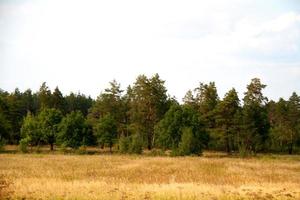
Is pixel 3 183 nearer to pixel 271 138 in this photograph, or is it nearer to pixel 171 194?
pixel 171 194

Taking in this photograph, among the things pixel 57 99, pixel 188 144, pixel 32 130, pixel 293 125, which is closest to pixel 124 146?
pixel 188 144

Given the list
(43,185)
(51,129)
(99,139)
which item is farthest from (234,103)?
(43,185)

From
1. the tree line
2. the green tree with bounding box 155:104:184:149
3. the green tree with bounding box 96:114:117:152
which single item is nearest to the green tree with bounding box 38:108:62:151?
the tree line

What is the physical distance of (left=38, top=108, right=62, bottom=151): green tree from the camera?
256ft

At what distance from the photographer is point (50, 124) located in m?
79.9

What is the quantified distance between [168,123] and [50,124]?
2333cm

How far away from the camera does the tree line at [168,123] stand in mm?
70312

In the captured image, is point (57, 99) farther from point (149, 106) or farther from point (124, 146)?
point (124, 146)

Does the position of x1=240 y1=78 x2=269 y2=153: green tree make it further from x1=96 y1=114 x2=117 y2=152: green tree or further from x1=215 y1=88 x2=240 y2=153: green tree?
x1=96 y1=114 x2=117 y2=152: green tree

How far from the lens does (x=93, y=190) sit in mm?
20641

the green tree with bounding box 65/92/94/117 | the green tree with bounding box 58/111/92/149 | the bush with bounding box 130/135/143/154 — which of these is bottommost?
the bush with bounding box 130/135/143/154

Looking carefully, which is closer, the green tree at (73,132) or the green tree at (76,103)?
the green tree at (73,132)

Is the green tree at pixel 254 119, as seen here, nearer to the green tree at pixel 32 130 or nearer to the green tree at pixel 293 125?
the green tree at pixel 293 125

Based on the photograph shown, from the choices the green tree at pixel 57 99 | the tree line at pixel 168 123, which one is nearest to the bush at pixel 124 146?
the tree line at pixel 168 123
